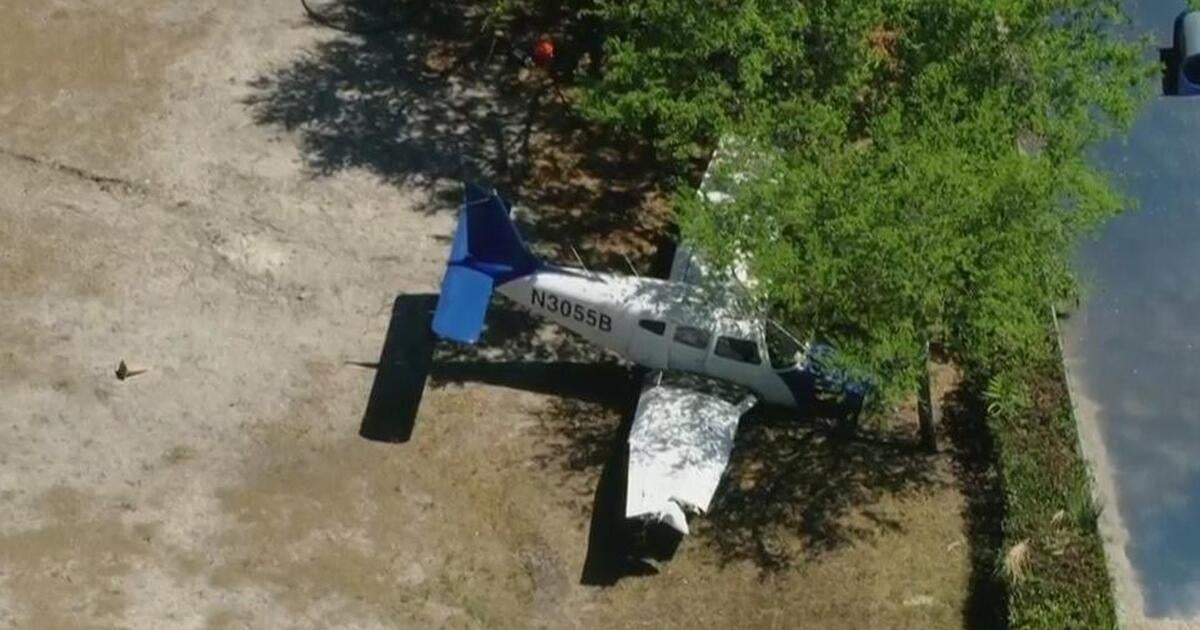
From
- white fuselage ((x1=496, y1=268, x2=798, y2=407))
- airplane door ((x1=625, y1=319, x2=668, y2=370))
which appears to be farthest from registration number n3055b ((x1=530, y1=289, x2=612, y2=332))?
airplane door ((x1=625, y1=319, x2=668, y2=370))

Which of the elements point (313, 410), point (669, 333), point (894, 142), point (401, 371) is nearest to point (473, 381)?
point (401, 371)

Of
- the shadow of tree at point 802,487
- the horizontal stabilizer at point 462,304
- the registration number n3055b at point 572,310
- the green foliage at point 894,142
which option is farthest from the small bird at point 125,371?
the shadow of tree at point 802,487

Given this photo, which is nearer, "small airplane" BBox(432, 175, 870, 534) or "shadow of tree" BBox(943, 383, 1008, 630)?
"shadow of tree" BBox(943, 383, 1008, 630)

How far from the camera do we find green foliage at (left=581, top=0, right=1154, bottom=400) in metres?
19.1

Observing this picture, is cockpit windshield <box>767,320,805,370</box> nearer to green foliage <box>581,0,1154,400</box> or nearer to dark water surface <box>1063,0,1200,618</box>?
green foliage <box>581,0,1154,400</box>

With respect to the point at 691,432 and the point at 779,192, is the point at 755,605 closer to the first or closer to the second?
the point at 691,432

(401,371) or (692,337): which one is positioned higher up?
(692,337)

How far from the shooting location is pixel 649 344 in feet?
70.4

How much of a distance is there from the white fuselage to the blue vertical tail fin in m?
0.28

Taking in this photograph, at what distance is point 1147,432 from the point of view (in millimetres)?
22000

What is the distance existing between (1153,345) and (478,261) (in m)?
9.27

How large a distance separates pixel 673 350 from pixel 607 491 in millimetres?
1964

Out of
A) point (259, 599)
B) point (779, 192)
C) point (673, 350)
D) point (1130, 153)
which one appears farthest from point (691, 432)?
point (1130, 153)

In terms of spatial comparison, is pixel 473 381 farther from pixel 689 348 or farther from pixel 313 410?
pixel 689 348
